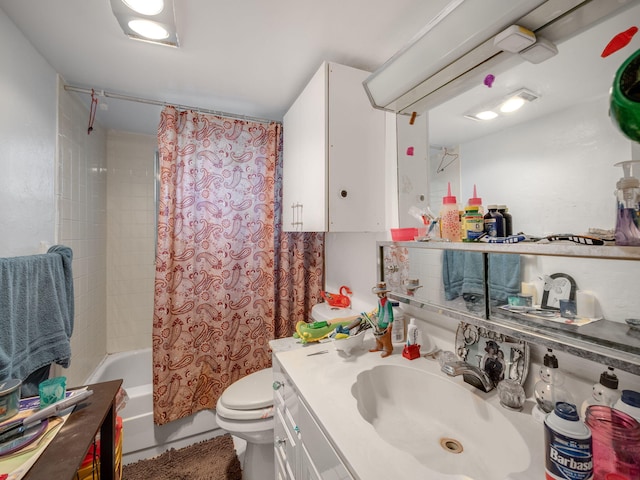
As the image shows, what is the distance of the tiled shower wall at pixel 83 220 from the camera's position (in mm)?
1616

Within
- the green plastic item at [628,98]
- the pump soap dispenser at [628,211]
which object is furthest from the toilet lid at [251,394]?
the green plastic item at [628,98]

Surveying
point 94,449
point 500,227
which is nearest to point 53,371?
point 94,449

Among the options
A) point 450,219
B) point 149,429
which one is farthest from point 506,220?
point 149,429

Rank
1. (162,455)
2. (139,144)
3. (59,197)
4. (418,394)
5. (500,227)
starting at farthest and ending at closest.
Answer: (139,144) < (162,455) < (59,197) < (418,394) < (500,227)

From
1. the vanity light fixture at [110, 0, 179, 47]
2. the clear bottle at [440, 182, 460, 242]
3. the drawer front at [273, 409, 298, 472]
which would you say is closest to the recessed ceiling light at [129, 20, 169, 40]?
the vanity light fixture at [110, 0, 179, 47]

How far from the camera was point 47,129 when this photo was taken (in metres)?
1.42

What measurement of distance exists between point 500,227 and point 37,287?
73.5 inches

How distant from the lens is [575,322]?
0.71 meters

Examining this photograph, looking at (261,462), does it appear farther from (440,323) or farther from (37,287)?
(37,287)

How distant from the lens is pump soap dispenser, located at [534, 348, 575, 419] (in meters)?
0.71

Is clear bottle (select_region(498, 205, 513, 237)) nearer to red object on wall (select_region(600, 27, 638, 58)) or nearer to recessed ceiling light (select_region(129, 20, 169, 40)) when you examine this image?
red object on wall (select_region(600, 27, 638, 58))

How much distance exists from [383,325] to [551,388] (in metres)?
0.57

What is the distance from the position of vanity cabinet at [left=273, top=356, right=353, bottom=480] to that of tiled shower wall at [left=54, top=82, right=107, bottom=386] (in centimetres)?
132

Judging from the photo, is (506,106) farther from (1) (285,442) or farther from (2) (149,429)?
(2) (149,429)
